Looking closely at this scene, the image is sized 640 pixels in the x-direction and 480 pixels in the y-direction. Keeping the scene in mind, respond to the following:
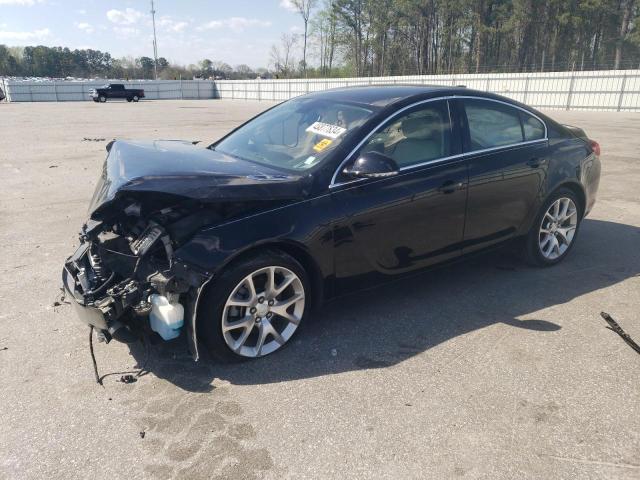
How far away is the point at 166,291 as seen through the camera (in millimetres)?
2938

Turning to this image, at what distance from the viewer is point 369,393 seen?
299cm

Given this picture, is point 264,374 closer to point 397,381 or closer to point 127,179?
point 397,381

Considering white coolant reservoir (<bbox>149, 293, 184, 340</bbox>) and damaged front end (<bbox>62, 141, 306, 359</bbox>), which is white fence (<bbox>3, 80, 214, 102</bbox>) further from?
white coolant reservoir (<bbox>149, 293, 184, 340</bbox>)

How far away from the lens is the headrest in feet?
12.7

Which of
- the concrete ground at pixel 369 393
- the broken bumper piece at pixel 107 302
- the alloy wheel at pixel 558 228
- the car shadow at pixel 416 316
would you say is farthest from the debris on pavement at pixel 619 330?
the broken bumper piece at pixel 107 302

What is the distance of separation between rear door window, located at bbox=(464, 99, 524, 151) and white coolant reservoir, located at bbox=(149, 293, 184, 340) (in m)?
2.68

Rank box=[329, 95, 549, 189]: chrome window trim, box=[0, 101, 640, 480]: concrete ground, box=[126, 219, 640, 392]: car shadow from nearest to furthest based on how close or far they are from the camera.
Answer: box=[0, 101, 640, 480]: concrete ground → box=[126, 219, 640, 392]: car shadow → box=[329, 95, 549, 189]: chrome window trim

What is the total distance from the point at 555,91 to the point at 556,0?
21.2 m

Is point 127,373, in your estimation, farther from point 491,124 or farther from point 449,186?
point 491,124

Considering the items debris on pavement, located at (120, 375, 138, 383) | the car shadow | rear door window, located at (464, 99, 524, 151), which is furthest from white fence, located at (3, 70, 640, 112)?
debris on pavement, located at (120, 375, 138, 383)

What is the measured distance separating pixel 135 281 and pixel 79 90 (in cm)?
5592

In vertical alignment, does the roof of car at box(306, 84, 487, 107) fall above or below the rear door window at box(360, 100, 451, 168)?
above

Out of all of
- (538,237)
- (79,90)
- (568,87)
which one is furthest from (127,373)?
(79,90)

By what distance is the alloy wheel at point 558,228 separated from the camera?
4.91m
